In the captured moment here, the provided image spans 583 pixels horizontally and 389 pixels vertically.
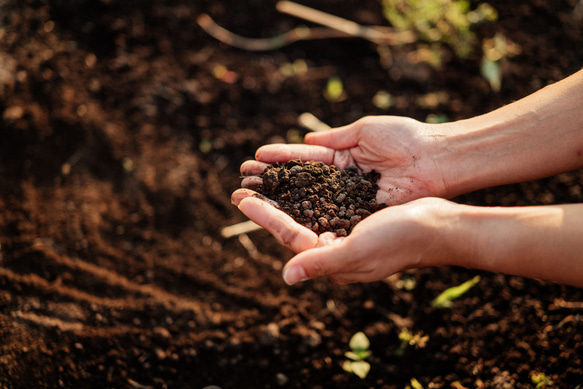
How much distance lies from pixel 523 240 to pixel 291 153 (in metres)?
1.31

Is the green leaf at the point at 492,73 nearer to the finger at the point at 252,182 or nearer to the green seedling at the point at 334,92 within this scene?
the green seedling at the point at 334,92

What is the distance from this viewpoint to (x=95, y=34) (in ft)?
11.7

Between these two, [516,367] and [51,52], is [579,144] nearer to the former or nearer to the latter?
[516,367]

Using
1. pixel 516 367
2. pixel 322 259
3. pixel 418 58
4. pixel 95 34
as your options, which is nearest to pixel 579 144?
pixel 516 367

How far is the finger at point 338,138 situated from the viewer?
239cm

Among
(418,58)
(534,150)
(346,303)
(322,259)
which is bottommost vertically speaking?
(346,303)

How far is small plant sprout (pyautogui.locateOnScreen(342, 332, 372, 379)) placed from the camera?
2.25 metres

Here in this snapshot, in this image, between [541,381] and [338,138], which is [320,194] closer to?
[338,138]

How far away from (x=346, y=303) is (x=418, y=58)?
7.61 feet

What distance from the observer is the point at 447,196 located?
2260mm

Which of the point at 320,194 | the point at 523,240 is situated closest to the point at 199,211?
the point at 320,194

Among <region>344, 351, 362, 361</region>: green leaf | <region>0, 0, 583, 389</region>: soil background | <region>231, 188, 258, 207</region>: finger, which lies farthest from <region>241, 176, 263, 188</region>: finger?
<region>344, 351, 362, 361</region>: green leaf

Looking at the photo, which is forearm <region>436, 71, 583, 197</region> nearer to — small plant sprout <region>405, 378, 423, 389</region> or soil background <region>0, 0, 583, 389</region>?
soil background <region>0, 0, 583, 389</region>

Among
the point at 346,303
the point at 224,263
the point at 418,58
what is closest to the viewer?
the point at 346,303
